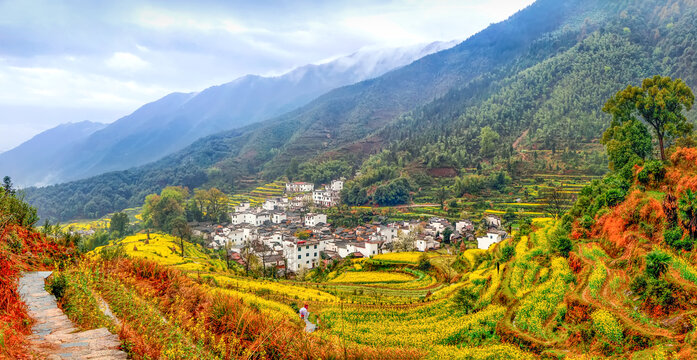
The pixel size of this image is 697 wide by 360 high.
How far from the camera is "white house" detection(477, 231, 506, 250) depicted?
35.3 meters

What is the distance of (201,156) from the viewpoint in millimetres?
132625

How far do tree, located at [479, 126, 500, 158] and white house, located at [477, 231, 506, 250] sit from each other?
143ft

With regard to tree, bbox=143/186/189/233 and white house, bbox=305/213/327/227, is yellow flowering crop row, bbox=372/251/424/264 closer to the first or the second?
white house, bbox=305/213/327/227

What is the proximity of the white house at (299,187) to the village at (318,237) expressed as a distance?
18.0 m

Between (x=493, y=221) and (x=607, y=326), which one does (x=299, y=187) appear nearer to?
(x=493, y=221)

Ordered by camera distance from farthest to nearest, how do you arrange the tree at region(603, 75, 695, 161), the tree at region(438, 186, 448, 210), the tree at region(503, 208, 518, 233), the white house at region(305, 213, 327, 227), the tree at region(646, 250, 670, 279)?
the tree at region(438, 186, 448, 210), the white house at region(305, 213, 327, 227), the tree at region(503, 208, 518, 233), the tree at region(603, 75, 695, 161), the tree at region(646, 250, 670, 279)

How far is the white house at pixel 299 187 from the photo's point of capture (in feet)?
273

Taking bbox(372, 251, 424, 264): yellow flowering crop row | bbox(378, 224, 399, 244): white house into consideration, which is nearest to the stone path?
bbox(372, 251, 424, 264): yellow flowering crop row

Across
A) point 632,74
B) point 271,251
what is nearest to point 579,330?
point 271,251

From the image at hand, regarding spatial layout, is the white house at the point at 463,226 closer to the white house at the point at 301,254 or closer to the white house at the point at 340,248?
the white house at the point at 340,248

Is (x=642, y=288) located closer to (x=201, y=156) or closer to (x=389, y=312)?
(x=389, y=312)

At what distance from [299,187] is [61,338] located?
264 ft

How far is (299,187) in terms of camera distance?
84375 mm

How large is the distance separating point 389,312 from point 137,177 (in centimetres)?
11424
